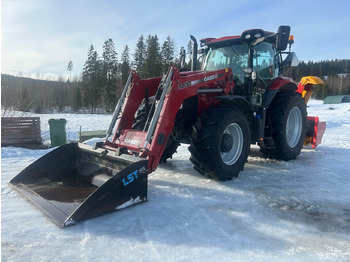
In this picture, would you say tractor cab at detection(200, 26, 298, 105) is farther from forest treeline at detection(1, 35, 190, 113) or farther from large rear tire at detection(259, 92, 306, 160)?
forest treeline at detection(1, 35, 190, 113)

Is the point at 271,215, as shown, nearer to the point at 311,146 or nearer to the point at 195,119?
the point at 195,119

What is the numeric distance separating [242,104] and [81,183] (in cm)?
294

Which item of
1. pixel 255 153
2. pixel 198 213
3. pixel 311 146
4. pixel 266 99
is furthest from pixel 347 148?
pixel 198 213

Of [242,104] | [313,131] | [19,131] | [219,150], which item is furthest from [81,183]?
[19,131]

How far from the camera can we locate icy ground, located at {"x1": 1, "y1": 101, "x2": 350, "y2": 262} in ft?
7.95

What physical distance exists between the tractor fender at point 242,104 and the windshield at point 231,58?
730mm

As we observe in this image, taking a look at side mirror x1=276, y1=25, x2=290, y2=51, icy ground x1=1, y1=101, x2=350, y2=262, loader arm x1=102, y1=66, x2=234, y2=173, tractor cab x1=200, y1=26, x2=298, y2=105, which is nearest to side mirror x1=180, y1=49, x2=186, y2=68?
tractor cab x1=200, y1=26, x2=298, y2=105

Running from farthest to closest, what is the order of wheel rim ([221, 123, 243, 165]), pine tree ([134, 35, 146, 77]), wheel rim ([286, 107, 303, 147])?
pine tree ([134, 35, 146, 77]), wheel rim ([286, 107, 303, 147]), wheel rim ([221, 123, 243, 165])

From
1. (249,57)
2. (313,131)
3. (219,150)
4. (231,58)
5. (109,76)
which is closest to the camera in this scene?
(219,150)

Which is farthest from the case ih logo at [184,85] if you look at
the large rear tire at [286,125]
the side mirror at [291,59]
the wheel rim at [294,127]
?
the wheel rim at [294,127]

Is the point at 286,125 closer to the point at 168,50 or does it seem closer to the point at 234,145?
the point at 234,145

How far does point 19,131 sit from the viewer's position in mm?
9125

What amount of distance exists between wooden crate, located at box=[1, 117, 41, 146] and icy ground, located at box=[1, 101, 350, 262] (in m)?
4.89

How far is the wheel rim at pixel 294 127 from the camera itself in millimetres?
6546
